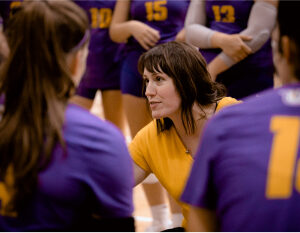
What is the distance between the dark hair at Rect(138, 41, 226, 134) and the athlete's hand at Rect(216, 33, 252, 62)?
22.9 inches

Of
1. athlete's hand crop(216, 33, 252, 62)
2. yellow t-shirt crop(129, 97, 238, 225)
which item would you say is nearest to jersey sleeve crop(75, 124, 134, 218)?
yellow t-shirt crop(129, 97, 238, 225)

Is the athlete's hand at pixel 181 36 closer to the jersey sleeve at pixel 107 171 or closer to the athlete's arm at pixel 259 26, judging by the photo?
the athlete's arm at pixel 259 26

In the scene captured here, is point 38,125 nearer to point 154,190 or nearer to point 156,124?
point 156,124

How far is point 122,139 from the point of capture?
3.70ft

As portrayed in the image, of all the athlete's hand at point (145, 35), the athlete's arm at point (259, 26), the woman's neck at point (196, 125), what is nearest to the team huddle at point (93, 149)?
the woman's neck at point (196, 125)

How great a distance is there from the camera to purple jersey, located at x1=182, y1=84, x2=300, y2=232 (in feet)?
3.22

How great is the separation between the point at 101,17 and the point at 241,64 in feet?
3.52

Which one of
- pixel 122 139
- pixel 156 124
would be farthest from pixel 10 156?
pixel 156 124

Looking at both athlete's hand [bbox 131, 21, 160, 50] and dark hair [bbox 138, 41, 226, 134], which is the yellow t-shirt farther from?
athlete's hand [bbox 131, 21, 160, 50]

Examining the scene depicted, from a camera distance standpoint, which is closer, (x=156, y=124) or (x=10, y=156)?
(x=10, y=156)

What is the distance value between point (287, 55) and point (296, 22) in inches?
2.7

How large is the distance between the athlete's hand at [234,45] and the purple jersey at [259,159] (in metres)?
1.49

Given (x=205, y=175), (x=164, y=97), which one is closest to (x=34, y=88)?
(x=205, y=175)

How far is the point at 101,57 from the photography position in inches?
129
